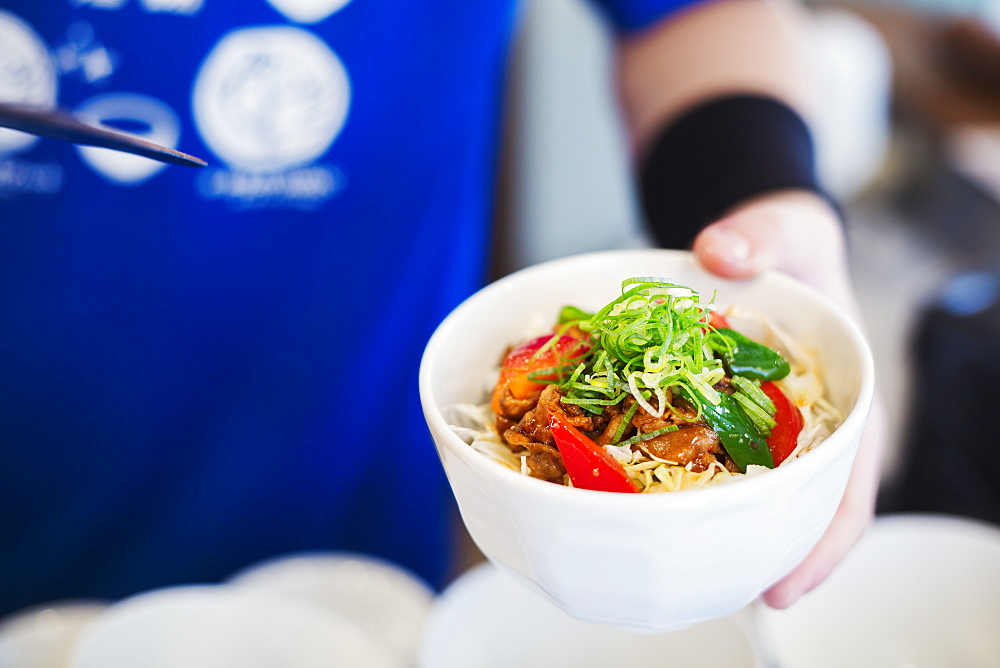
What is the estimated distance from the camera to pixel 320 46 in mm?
1312

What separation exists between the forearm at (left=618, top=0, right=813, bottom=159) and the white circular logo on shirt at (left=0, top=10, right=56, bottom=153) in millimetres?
1085

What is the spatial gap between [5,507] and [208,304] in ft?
1.97

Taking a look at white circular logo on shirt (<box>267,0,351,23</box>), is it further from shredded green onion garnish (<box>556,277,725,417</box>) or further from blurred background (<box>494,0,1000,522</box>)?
shredded green onion garnish (<box>556,277,725,417</box>)

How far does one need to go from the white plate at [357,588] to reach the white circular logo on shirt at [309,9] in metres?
0.97

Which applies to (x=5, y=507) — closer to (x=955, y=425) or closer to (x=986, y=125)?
(x=955, y=425)

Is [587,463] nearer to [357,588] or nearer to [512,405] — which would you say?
[512,405]

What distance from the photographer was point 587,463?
0.68 meters

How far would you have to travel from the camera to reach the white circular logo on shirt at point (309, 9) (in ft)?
4.20

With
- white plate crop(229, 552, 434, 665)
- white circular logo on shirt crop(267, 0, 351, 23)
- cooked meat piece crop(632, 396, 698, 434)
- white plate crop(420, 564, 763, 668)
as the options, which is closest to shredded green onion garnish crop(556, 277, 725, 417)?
cooked meat piece crop(632, 396, 698, 434)

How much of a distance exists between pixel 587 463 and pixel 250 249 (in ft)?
3.18

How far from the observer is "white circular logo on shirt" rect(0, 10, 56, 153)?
1.24 m

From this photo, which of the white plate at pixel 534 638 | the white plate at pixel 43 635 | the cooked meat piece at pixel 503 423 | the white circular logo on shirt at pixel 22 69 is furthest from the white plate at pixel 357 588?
the white circular logo on shirt at pixel 22 69

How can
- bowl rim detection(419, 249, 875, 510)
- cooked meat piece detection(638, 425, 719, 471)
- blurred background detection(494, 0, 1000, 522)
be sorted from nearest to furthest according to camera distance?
bowl rim detection(419, 249, 875, 510)
cooked meat piece detection(638, 425, 719, 471)
blurred background detection(494, 0, 1000, 522)

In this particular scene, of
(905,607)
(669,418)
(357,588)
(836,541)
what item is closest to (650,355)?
(669,418)
